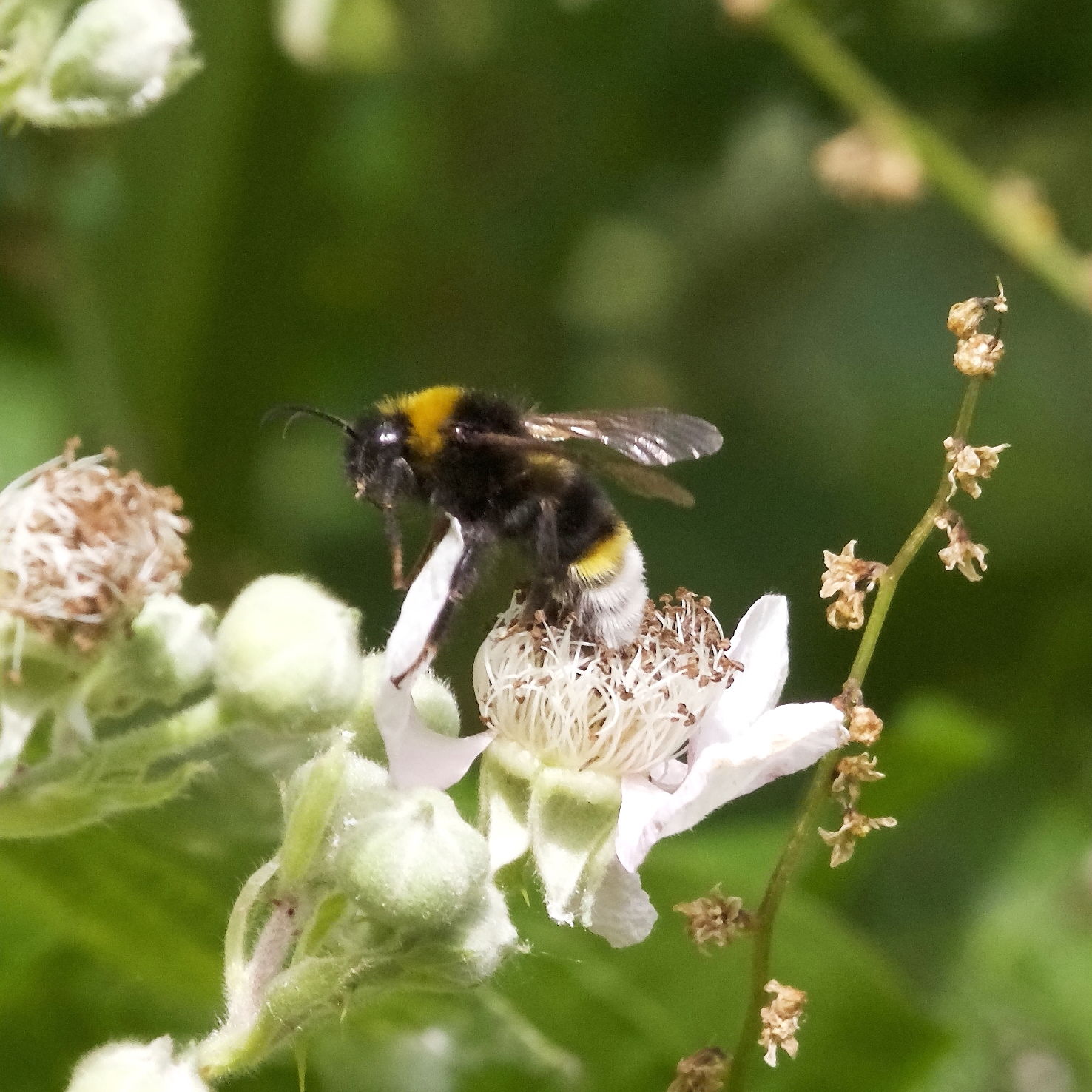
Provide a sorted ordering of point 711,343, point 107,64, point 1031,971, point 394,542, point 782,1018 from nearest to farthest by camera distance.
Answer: point 782,1018 → point 107,64 → point 394,542 → point 1031,971 → point 711,343

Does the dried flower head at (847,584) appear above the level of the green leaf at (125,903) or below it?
above

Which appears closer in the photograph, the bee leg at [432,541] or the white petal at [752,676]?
the white petal at [752,676]

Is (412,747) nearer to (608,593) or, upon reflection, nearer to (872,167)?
(608,593)

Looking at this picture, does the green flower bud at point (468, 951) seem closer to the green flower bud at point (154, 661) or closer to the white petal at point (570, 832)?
the white petal at point (570, 832)

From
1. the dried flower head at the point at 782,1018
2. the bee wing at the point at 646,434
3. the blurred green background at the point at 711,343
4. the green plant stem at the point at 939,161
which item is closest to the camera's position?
the dried flower head at the point at 782,1018

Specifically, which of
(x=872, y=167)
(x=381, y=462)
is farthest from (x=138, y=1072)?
(x=872, y=167)

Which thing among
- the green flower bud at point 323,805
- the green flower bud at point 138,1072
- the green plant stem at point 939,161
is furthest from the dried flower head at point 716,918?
the green plant stem at point 939,161
